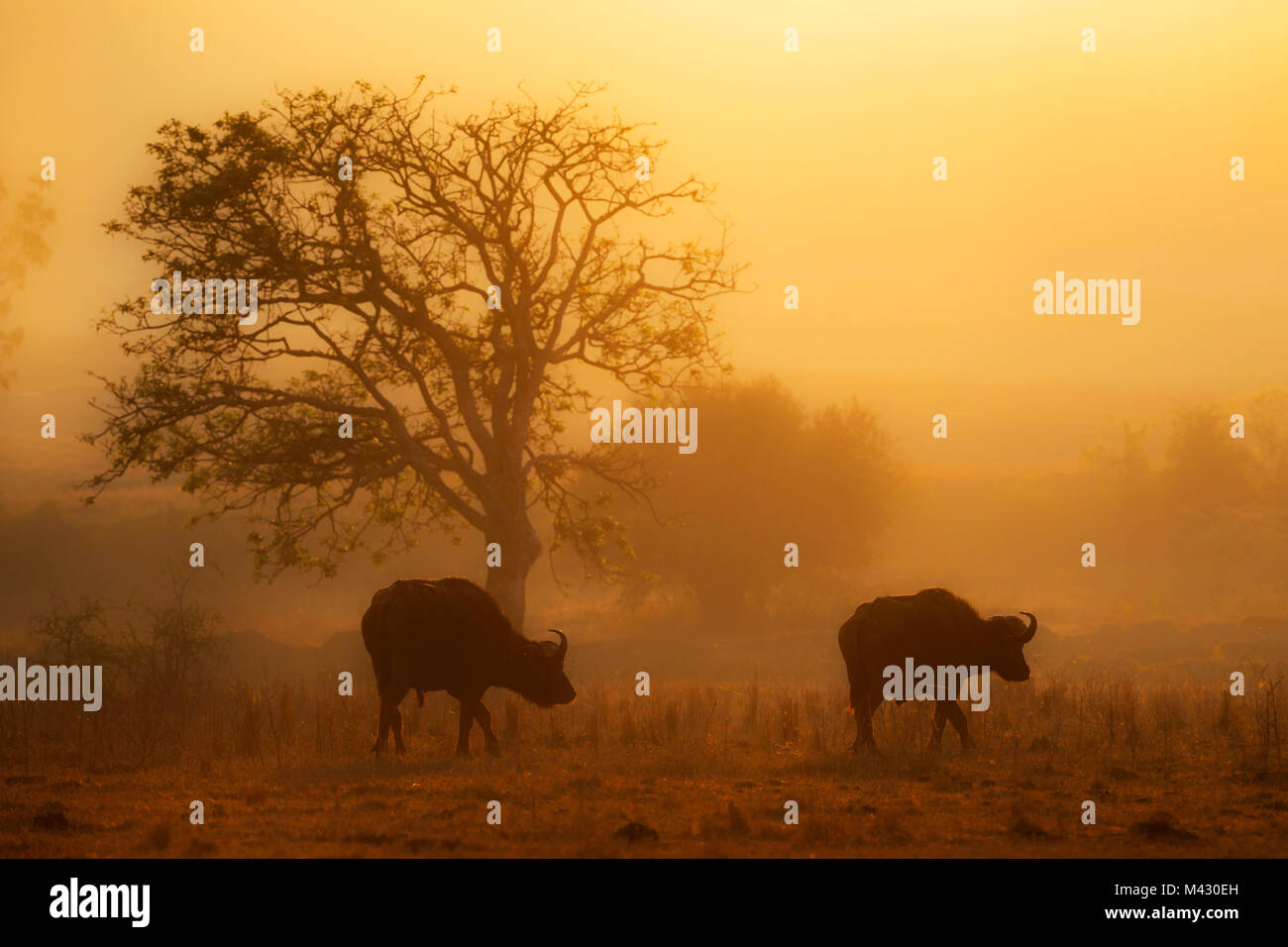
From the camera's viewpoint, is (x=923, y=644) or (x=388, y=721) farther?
(x=923, y=644)

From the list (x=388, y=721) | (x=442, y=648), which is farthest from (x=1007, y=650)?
(x=388, y=721)

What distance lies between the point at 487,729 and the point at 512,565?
776cm

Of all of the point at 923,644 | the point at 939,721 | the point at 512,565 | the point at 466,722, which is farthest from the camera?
the point at 512,565

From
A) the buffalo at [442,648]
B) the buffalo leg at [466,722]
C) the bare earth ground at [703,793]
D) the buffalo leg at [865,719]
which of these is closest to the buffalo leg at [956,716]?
the bare earth ground at [703,793]

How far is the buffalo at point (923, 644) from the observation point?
58.7ft

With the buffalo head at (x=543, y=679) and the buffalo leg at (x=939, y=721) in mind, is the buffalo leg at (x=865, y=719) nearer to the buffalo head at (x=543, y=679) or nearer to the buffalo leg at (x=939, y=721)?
the buffalo leg at (x=939, y=721)

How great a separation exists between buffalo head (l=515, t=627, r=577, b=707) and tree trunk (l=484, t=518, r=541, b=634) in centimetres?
613

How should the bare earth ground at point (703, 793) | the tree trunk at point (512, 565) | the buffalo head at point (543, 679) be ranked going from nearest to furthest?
the bare earth ground at point (703, 793), the buffalo head at point (543, 679), the tree trunk at point (512, 565)

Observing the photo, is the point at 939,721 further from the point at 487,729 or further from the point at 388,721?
the point at 388,721

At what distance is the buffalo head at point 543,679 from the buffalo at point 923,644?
13.7 feet

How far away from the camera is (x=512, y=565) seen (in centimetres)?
2556

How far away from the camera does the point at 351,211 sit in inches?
989
